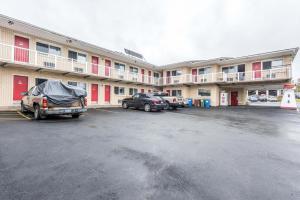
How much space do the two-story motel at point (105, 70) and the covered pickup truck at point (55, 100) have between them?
18.0 feet

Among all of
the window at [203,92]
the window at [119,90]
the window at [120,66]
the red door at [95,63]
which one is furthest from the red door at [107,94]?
the window at [203,92]

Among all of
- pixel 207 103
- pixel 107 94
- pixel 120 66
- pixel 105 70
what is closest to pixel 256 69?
pixel 207 103

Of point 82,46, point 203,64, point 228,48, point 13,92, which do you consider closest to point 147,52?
point 228,48

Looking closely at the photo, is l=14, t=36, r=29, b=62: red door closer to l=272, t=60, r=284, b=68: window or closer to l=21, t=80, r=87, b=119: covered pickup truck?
l=21, t=80, r=87, b=119: covered pickup truck

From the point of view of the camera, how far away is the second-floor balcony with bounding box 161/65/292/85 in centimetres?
1535

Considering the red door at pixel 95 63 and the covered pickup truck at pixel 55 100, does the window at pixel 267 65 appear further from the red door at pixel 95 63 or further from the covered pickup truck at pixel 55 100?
the covered pickup truck at pixel 55 100

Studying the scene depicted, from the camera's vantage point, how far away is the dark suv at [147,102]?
12.6 meters

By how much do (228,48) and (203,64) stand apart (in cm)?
1908

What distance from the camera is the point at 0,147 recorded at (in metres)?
3.50

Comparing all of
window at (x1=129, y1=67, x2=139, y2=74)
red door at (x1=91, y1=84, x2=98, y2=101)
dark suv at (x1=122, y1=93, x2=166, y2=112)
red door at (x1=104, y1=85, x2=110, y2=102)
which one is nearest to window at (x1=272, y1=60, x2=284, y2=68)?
dark suv at (x1=122, y1=93, x2=166, y2=112)

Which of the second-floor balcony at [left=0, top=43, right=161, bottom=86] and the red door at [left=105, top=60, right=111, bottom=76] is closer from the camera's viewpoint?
the second-floor balcony at [left=0, top=43, right=161, bottom=86]

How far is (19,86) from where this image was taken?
11555 mm

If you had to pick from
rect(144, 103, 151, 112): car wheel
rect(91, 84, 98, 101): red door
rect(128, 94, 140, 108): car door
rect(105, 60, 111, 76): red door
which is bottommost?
rect(144, 103, 151, 112): car wheel

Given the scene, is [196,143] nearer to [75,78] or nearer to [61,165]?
[61,165]
